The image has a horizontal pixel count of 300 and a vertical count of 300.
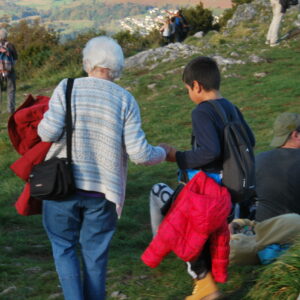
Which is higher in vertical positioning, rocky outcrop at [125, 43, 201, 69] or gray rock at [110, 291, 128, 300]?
gray rock at [110, 291, 128, 300]

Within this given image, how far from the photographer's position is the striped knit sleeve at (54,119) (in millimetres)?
3367

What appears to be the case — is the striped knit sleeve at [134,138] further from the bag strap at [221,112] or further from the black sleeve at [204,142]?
the bag strap at [221,112]

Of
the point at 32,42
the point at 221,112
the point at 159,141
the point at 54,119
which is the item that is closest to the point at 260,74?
the point at 159,141

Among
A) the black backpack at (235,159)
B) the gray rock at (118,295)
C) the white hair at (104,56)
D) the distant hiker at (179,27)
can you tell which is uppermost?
the white hair at (104,56)

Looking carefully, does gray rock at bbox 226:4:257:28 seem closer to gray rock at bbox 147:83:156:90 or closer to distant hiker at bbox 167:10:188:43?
distant hiker at bbox 167:10:188:43

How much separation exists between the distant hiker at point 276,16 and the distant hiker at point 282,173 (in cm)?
1219

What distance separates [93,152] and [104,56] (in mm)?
569

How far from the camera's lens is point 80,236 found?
3.64m

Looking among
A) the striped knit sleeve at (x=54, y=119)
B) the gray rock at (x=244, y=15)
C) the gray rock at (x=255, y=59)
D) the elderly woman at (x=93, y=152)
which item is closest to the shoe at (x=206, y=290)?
the elderly woman at (x=93, y=152)

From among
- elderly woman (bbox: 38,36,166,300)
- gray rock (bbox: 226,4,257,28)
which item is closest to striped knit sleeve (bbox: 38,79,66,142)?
elderly woman (bbox: 38,36,166,300)

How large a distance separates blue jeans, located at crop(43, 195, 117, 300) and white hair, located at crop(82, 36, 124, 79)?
2.56 ft

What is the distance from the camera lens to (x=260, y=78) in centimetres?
1420

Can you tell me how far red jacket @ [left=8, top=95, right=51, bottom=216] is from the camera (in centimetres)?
351

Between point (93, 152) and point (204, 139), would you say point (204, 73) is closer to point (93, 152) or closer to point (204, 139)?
point (204, 139)
